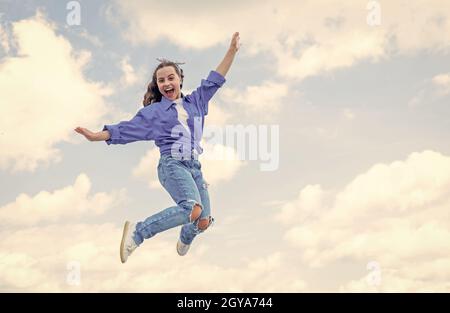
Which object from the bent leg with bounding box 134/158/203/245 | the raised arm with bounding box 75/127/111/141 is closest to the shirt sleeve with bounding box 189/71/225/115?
the bent leg with bounding box 134/158/203/245

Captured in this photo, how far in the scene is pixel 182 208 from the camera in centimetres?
622

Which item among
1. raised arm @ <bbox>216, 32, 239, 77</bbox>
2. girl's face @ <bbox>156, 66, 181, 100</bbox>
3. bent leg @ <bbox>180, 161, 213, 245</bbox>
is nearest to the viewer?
bent leg @ <bbox>180, 161, 213, 245</bbox>

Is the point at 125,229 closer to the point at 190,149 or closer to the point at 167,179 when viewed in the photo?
the point at 167,179

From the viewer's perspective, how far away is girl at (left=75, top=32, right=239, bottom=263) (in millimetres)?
6281

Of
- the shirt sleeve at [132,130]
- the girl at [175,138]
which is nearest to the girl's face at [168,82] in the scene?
the girl at [175,138]

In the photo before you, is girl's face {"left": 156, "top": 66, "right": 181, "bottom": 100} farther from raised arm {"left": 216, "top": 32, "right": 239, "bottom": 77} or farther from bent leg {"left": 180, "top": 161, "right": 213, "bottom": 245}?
bent leg {"left": 180, "top": 161, "right": 213, "bottom": 245}

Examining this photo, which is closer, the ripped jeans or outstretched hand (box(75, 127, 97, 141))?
outstretched hand (box(75, 127, 97, 141))

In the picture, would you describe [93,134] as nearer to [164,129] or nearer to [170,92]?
[164,129]

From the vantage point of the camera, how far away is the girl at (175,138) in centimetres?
628

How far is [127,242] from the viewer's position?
252 inches

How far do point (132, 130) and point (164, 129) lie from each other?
0.41 metres

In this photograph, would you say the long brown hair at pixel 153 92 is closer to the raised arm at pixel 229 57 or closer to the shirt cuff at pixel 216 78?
the shirt cuff at pixel 216 78

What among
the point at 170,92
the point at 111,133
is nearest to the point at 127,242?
the point at 111,133
